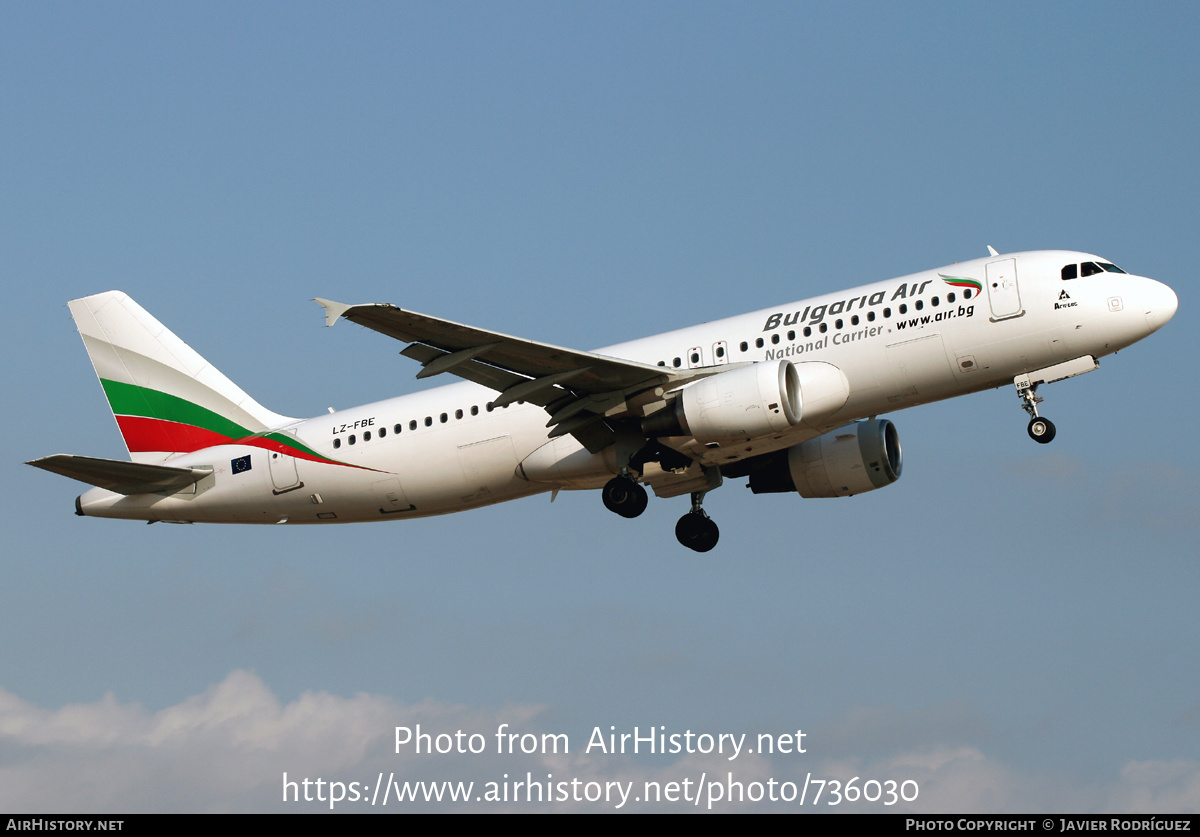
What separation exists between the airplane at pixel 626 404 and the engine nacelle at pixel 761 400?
0.04 metres

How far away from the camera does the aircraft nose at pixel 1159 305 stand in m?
29.2

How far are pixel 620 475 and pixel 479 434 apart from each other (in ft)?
11.3

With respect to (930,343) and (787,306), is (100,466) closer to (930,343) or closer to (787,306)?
(787,306)

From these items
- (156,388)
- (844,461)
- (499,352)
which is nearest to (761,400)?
(499,352)

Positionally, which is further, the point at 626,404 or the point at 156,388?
the point at 156,388

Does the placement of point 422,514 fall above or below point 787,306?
below

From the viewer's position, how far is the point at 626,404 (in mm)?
30828

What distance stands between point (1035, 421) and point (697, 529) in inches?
352

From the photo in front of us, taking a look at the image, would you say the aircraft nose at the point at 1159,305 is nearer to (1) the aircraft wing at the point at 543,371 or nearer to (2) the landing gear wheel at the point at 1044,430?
(2) the landing gear wheel at the point at 1044,430

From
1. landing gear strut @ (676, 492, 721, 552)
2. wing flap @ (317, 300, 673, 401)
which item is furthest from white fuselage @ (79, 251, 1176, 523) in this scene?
landing gear strut @ (676, 492, 721, 552)

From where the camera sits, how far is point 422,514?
113ft

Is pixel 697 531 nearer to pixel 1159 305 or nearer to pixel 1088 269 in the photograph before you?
pixel 1088 269

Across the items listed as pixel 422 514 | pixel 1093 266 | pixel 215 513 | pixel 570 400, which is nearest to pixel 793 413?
pixel 570 400

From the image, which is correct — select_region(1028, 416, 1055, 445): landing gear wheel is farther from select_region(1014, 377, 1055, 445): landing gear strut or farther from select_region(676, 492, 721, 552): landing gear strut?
select_region(676, 492, 721, 552): landing gear strut
